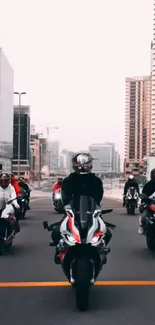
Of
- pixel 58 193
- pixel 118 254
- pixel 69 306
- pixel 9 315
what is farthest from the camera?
pixel 58 193

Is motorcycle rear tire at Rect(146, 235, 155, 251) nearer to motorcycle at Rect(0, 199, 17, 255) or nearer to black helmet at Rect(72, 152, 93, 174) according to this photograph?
motorcycle at Rect(0, 199, 17, 255)

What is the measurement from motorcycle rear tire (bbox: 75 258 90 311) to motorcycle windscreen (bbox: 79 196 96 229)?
1.41 feet

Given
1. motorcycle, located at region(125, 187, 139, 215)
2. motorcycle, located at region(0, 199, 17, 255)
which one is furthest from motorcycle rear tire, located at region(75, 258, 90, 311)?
→ motorcycle, located at region(125, 187, 139, 215)

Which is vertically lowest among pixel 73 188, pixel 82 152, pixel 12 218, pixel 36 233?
pixel 36 233

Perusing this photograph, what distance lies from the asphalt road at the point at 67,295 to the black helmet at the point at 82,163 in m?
1.59

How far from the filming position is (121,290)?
666 centimetres

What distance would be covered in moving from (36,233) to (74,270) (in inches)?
322

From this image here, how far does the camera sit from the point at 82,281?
551 centimetres

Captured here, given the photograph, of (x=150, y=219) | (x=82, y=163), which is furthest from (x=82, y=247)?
(x=150, y=219)

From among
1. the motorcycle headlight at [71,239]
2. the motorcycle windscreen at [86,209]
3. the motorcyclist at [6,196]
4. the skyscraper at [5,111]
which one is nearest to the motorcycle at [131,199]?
the motorcyclist at [6,196]

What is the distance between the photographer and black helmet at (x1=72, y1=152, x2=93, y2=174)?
636 centimetres

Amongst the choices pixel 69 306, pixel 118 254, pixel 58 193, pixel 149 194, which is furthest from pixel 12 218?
pixel 58 193

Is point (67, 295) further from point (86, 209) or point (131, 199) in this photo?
point (131, 199)

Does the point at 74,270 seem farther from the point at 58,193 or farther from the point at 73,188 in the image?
the point at 58,193
